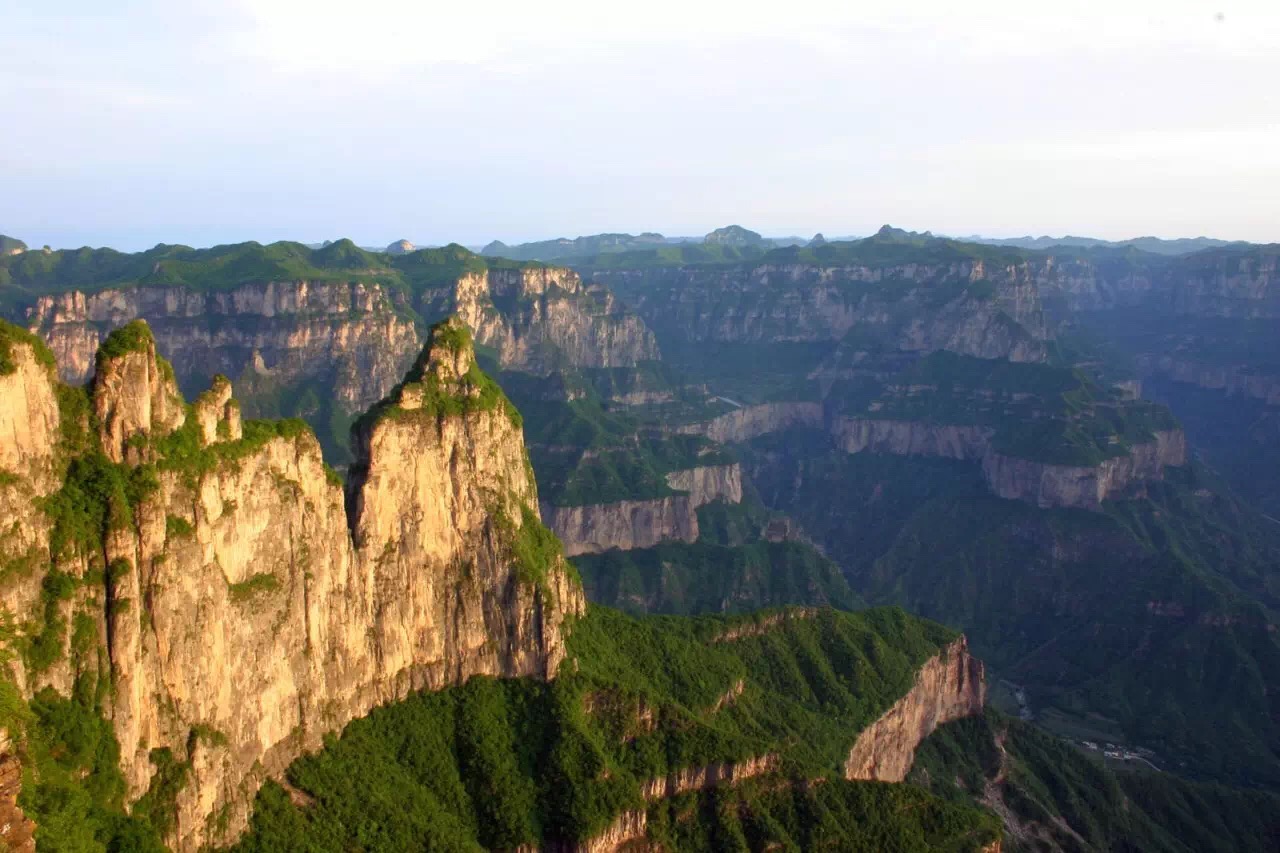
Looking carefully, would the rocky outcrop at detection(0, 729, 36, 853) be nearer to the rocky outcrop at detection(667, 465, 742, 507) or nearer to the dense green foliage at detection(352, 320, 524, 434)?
the dense green foliage at detection(352, 320, 524, 434)

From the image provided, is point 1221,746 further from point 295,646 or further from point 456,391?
point 295,646

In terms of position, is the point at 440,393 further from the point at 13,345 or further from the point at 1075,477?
the point at 1075,477

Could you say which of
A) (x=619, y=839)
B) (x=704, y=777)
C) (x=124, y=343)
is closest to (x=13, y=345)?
(x=124, y=343)

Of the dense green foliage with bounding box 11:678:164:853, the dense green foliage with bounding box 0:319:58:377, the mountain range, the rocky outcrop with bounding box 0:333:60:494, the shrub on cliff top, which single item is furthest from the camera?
the shrub on cliff top

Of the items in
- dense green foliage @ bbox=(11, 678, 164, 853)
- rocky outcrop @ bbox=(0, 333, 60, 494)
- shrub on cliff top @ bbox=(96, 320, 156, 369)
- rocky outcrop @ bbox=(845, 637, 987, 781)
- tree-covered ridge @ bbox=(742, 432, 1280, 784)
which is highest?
shrub on cliff top @ bbox=(96, 320, 156, 369)

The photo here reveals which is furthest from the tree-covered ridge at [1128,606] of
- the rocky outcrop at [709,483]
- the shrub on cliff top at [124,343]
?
the shrub on cliff top at [124,343]

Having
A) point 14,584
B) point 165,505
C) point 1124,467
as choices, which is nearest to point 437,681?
point 165,505

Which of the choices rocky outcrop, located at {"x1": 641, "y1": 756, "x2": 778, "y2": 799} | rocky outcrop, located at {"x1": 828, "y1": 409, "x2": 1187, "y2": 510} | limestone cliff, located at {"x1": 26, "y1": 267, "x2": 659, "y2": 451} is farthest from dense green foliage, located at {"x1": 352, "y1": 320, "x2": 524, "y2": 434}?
rocky outcrop, located at {"x1": 828, "y1": 409, "x2": 1187, "y2": 510}
